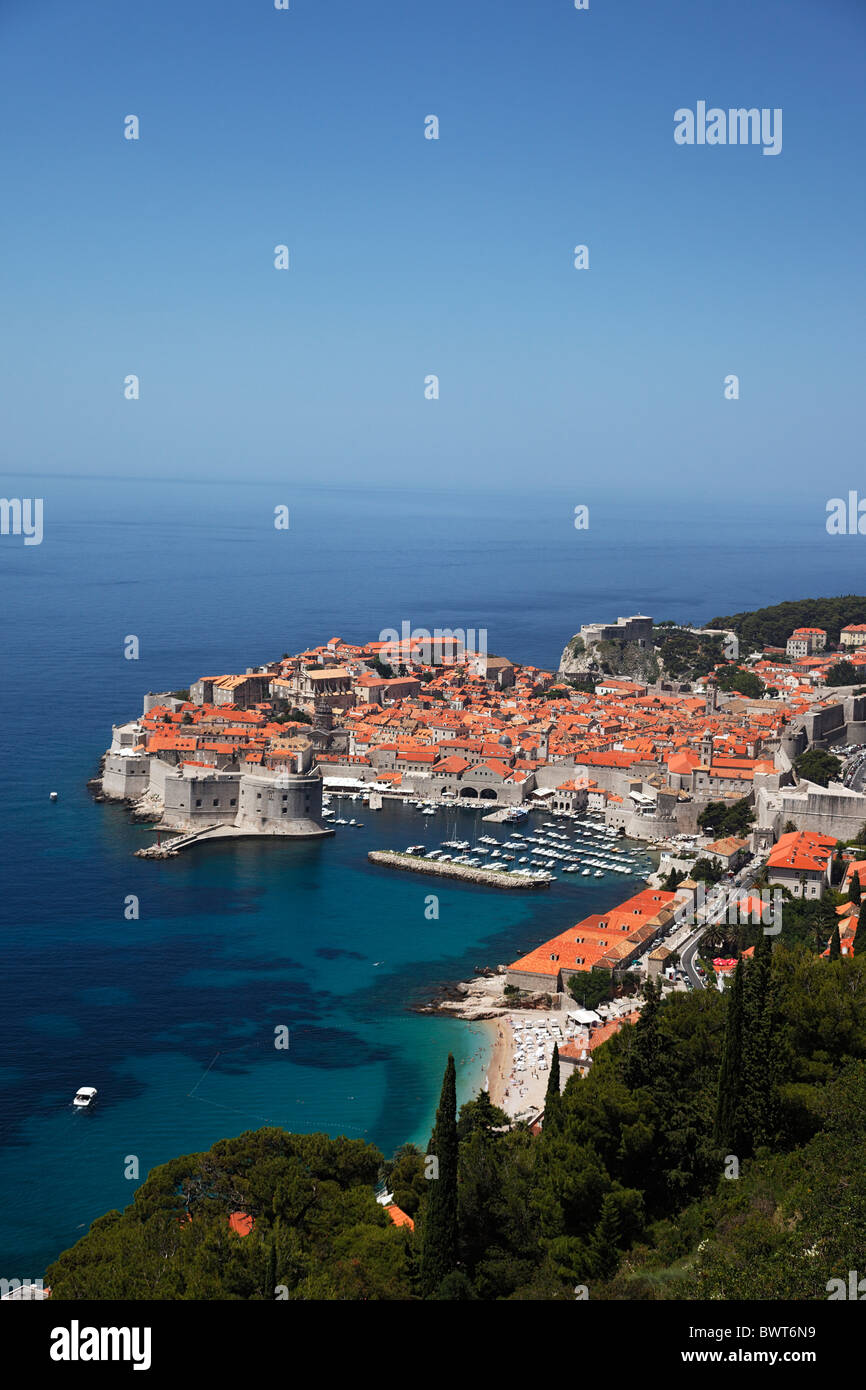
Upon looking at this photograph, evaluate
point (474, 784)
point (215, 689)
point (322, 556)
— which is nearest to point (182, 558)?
point (322, 556)

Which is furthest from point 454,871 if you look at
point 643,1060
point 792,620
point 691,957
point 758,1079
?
point 792,620

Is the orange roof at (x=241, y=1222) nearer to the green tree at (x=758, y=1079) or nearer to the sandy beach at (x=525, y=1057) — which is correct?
the green tree at (x=758, y=1079)

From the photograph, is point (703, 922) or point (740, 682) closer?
point (703, 922)

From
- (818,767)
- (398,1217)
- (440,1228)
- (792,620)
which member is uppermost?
(792,620)

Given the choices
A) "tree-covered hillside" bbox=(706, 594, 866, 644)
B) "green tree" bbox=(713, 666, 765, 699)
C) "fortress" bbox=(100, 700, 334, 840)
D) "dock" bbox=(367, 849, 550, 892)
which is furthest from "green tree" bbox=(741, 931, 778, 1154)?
"tree-covered hillside" bbox=(706, 594, 866, 644)

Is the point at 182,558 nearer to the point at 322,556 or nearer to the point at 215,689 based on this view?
the point at 322,556

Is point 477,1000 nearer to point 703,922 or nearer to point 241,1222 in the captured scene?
point 703,922

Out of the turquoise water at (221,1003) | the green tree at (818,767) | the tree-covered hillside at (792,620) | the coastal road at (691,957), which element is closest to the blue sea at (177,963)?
the turquoise water at (221,1003)
